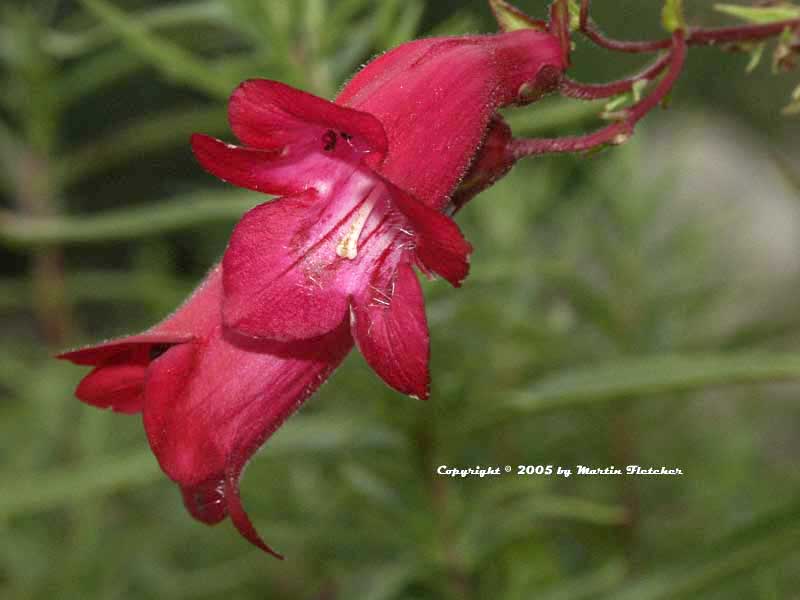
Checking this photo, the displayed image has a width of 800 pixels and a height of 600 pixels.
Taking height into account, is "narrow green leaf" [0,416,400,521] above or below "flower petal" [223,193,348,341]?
below

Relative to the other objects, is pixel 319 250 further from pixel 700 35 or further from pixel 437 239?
pixel 700 35

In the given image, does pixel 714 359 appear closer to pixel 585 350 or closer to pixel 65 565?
pixel 585 350

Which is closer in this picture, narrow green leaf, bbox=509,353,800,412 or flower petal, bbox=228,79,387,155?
flower petal, bbox=228,79,387,155

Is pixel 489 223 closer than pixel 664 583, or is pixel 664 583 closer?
pixel 664 583

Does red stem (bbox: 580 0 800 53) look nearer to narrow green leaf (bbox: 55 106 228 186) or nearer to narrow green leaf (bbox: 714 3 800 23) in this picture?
narrow green leaf (bbox: 714 3 800 23)

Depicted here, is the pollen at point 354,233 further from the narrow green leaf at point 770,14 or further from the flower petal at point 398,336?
the narrow green leaf at point 770,14

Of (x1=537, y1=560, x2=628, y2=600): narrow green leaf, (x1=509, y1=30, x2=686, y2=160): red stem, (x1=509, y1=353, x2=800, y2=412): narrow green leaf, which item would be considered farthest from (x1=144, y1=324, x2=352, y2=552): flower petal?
(x1=537, y1=560, x2=628, y2=600): narrow green leaf

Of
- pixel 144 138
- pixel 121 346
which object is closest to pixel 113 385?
pixel 121 346

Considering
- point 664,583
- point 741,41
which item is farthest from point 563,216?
point 741,41
